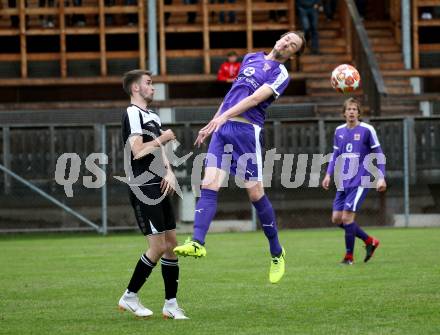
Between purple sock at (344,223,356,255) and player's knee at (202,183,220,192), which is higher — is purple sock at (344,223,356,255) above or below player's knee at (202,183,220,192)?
below

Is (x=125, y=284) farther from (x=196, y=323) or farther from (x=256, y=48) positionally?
(x=256, y=48)

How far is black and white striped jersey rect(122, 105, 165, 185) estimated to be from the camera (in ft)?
30.4

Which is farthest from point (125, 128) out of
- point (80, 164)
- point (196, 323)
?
point (80, 164)

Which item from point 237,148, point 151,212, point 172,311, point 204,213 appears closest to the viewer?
point 151,212

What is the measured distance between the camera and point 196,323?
29.9ft

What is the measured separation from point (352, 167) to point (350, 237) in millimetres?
991

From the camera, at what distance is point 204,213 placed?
1002 centimetres

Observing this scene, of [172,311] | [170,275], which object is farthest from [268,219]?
[172,311]

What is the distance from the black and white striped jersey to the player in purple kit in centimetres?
623

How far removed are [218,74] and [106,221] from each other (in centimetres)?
587

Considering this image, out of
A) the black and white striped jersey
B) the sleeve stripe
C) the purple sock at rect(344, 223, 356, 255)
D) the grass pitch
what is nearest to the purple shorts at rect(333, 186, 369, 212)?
the purple sock at rect(344, 223, 356, 255)

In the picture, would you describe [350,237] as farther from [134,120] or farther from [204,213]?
[134,120]

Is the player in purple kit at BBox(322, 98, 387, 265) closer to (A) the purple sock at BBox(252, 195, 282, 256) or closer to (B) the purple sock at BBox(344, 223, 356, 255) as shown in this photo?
(B) the purple sock at BBox(344, 223, 356, 255)

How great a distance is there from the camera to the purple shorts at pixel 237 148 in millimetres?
10297
